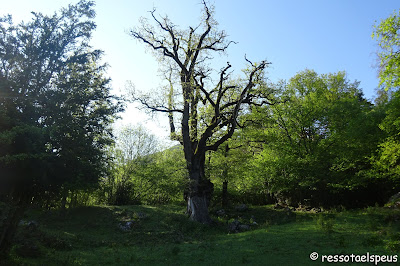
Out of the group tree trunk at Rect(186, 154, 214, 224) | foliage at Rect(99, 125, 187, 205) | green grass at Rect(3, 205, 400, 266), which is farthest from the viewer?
foliage at Rect(99, 125, 187, 205)

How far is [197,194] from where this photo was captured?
1870 cm

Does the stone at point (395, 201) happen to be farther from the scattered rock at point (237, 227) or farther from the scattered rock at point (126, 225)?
the scattered rock at point (126, 225)

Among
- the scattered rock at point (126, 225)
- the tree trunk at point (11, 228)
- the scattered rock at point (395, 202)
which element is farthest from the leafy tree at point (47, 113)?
the scattered rock at point (395, 202)

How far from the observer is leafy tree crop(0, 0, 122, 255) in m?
8.27

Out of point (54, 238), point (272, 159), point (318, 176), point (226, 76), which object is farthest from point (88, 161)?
point (318, 176)

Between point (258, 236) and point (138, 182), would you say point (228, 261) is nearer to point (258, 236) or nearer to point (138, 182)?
point (258, 236)

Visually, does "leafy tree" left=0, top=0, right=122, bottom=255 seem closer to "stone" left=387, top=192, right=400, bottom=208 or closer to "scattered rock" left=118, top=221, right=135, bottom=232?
"scattered rock" left=118, top=221, right=135, bottom=232

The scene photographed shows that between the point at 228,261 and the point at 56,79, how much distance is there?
890 cm

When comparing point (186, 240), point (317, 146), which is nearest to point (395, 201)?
point (317, 146)

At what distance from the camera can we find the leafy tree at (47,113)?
8273mm

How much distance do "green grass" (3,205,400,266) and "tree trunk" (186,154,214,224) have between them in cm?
80

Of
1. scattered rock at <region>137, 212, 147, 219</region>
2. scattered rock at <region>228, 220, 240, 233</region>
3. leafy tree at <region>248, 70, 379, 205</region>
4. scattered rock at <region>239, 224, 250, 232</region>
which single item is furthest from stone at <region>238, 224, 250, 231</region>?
scattered rock at <region>137, 212, 147, 219</region>

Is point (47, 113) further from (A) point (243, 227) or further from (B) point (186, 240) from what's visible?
(A) point (243, 227)

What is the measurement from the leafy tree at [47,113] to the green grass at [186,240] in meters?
2.72
